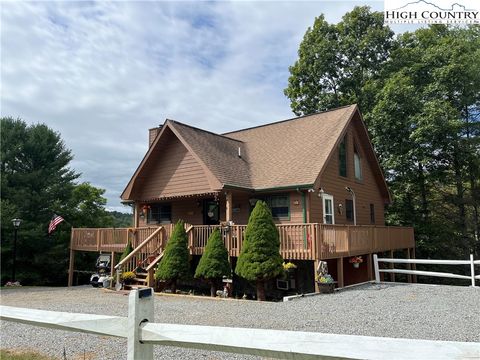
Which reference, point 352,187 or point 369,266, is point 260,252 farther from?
point 352,187

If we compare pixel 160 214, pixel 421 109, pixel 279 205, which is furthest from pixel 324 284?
pixel 421 109

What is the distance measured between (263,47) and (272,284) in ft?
28.2

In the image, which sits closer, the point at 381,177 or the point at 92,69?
the point at 92,69

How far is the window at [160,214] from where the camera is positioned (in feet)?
60.2

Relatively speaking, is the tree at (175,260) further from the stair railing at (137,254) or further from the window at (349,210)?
the window at (349,210)

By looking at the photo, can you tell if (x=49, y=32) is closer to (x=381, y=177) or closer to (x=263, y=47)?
(x=263, y=47)

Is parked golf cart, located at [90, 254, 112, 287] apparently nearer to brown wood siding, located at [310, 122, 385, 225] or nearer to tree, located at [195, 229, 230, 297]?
tree, located at [195, 229, 230, 297]

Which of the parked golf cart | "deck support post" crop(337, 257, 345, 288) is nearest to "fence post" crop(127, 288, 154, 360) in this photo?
"deck support post" crop(337, 257, 345, 288)

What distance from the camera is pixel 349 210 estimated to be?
17.9m

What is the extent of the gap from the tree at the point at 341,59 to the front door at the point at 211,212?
14112 mm

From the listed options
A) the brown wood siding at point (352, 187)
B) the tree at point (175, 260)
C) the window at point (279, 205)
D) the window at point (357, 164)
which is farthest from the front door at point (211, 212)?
the window at point (357, 164)

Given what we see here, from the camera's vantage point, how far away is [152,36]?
10.2m

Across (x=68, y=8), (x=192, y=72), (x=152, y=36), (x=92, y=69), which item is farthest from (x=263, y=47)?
(x=68, y=8)

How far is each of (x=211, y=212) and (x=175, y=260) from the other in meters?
4.57
